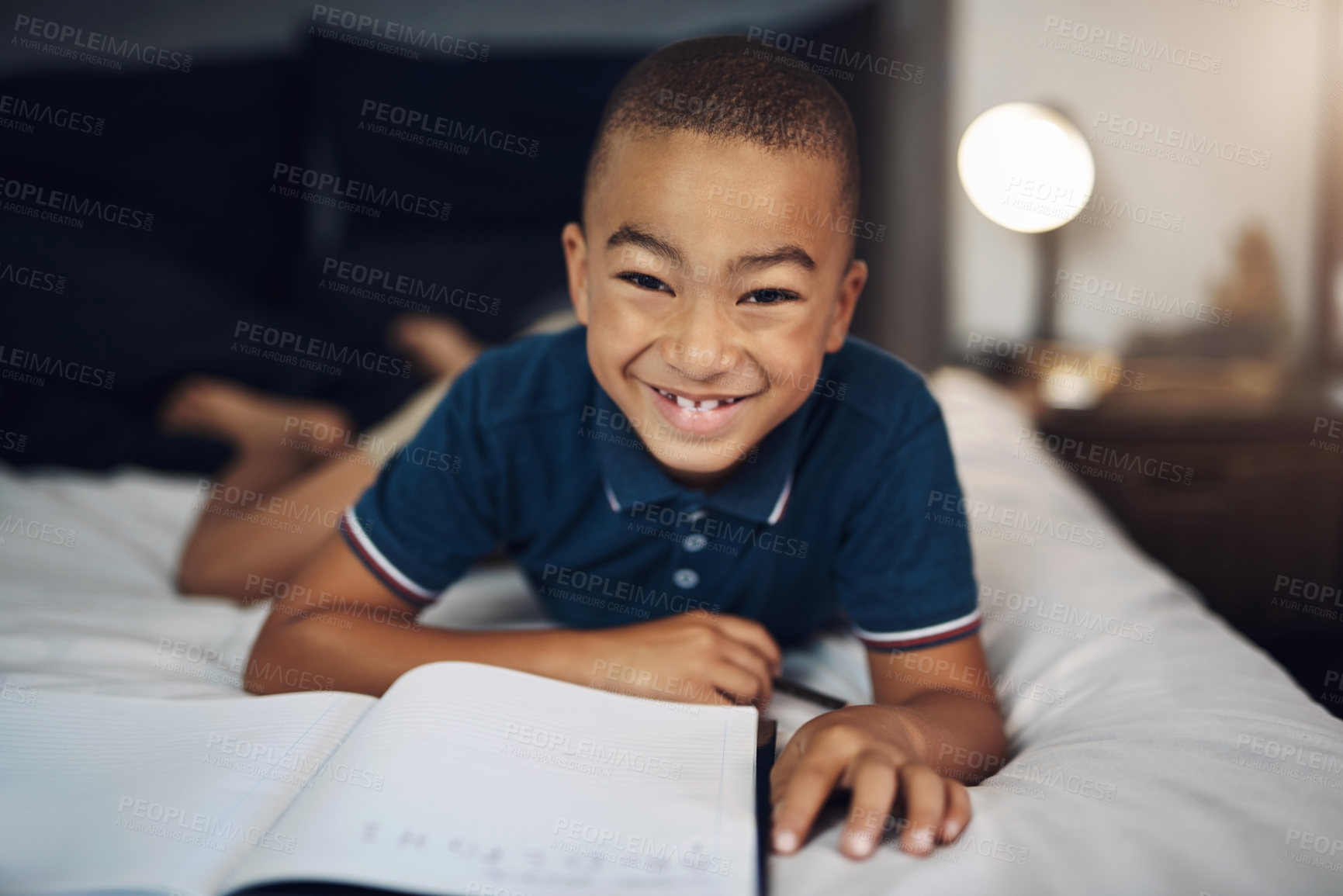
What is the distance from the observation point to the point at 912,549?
2.39ft

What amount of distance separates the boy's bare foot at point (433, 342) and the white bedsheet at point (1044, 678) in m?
0.52

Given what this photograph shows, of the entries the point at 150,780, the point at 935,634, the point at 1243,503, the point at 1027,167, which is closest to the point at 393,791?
the point at 150,780

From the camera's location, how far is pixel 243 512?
1.09 m

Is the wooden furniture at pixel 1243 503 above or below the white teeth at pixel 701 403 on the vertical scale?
below

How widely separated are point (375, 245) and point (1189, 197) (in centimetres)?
180

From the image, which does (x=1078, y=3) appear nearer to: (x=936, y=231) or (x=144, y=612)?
(x=936, y=231)

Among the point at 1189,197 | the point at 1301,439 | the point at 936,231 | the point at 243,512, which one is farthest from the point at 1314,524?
the point at 243,512

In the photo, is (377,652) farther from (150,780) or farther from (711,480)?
(711,480)

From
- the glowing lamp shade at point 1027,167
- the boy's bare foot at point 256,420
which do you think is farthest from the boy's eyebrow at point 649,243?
the glowing lamp shade at point 1027,167

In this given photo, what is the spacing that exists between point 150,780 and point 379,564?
0.82 ft

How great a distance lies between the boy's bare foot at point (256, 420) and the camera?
1.42m

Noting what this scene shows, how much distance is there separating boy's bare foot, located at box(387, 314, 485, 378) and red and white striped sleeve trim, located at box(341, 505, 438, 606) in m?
0.94

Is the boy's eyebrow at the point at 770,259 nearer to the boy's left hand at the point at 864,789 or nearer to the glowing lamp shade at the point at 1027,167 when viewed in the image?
the boy's left hand at the point at 864,789

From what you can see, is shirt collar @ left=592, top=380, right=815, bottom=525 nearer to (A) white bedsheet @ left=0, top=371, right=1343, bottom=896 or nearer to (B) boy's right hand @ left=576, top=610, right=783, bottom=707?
(B) boy's right hand @ left=576, top=610, right=783, bottom=707
